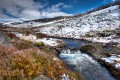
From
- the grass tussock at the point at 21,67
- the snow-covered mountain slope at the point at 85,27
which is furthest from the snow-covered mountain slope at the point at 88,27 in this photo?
the grass tussock at the point at 21,67

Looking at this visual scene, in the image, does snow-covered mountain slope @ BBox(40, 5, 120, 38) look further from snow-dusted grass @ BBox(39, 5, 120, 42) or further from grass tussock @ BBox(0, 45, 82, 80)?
grass tussock @ BBox(0, 45, 82, 80)

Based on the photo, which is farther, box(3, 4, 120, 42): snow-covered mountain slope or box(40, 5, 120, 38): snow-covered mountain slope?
box(40, 5, 120, 38): snow-covered mountain slope

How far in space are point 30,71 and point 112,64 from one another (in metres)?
11.9

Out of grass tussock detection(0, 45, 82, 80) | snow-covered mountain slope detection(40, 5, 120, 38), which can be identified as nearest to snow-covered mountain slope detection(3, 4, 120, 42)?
snow-covered mountain slope detection(40, 5, 120, 38)

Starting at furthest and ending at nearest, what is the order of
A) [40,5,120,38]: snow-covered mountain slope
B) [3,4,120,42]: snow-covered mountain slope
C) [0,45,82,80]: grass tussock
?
[40,5,120,38]: snow-covered mountain slope
[3,4,120,42]: snow-covered mountain slope
[0,45,82,80]: grass tussock

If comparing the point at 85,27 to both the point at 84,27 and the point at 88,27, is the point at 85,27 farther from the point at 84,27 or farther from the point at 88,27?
the point at 88,27

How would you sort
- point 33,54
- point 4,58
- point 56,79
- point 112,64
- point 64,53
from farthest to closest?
point 64,53, point 112,64, point 33,54, point 56,79, point 4,58

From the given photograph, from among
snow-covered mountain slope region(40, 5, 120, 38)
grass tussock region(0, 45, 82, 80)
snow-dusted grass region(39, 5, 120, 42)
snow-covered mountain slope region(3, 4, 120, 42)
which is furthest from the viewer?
snow-covered mountain slope region(40, 5, 120, 38)

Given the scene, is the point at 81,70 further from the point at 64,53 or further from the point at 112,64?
the point at 64,53

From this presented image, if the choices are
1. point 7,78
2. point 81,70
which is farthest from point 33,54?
point 81,70

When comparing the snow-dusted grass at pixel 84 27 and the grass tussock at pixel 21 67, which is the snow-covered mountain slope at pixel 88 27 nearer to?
the snow-dusted grass at pixel 84 27

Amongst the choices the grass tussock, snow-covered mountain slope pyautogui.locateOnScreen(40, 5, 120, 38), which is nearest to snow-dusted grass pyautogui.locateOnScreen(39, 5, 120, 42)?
snow-covered mountain slope pyautogui.locateOnScreen(40, 5, 120, 38)

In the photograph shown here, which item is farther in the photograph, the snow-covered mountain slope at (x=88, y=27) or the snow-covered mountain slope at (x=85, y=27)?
the snow-covered mountain slope at (x=85, y=27)

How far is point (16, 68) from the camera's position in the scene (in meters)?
8.16
